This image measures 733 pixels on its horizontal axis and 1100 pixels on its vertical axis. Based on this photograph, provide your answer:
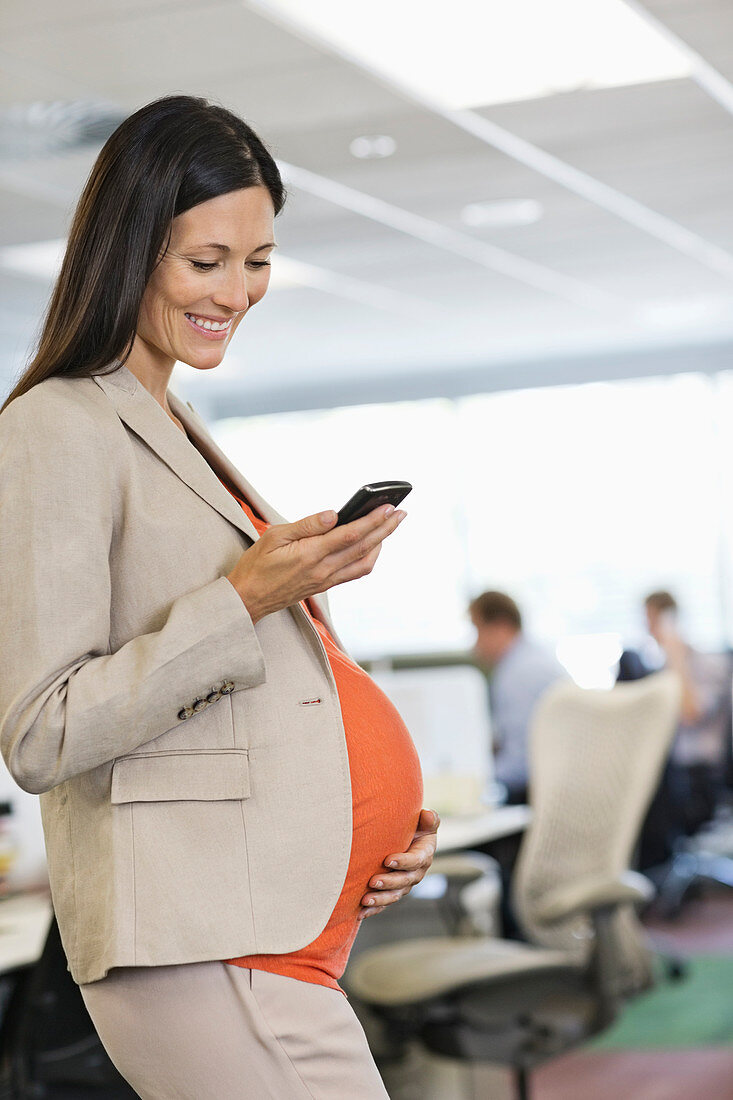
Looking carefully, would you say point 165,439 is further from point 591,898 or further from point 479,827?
point 479,827

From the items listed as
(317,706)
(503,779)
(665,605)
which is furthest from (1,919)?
(665,605)

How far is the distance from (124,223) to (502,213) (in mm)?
4526

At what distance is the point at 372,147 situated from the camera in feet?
15.2

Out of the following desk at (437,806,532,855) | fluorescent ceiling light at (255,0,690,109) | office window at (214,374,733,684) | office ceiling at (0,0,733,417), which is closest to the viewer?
desk at (437,806,532,855)

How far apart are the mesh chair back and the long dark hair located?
212cm

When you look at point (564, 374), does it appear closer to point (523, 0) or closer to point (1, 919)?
point (523, 0)

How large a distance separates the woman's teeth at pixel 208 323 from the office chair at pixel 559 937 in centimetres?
174

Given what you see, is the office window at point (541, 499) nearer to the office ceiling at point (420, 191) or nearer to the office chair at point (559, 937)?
the office ceiling at point (420, 191)

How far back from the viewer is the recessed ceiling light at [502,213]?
540cm

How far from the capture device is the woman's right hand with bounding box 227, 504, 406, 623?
1119 mm

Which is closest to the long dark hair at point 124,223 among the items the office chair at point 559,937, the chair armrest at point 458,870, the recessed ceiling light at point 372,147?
the office chair at point 559,937

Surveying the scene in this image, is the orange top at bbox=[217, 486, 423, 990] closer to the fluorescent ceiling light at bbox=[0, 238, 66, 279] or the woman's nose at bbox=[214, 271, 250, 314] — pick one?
the woman's nose at bbox=[214, 271, 250, 314]

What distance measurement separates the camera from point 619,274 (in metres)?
6.85

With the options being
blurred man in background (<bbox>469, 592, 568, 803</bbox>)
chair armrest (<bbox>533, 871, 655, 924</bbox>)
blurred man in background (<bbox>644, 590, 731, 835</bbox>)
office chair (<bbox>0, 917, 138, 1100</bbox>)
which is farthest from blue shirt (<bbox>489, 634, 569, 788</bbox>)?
office chair (<bbox>0, 917, 138, 1100</bbox>)
